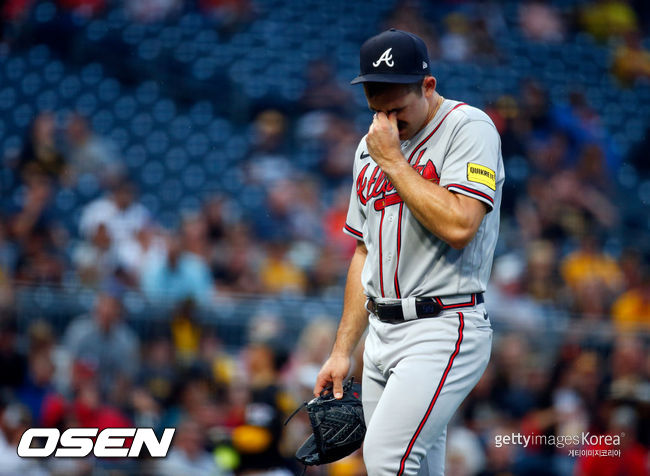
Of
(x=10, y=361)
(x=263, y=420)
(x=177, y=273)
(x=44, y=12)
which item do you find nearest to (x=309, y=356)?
(x=263, y=420)

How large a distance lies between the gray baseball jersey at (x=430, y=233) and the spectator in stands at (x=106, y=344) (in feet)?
12.0

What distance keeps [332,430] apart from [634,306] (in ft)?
13.9

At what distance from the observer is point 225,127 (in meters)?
8.63

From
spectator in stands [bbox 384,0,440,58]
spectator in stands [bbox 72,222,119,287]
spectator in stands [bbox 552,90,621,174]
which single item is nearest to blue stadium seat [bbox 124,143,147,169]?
spectator in stands [bbox 72,222,119,287]

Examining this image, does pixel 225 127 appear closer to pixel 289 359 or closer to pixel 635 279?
pixel 289 359

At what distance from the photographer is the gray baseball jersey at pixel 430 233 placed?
8.49 ft

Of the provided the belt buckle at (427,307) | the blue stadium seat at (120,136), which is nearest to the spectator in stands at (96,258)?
the blue stadium seat at (120,136)

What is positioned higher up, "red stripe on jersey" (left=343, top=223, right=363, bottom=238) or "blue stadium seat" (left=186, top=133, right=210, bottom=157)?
"red stripe on jersey" (left=343, top=223, right=363, bottom=238)

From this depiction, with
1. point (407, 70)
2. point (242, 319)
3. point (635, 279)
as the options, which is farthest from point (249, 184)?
point (407, 70)

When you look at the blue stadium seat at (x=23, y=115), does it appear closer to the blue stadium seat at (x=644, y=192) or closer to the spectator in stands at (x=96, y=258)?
the spectator in stands at (x=96, y=258)

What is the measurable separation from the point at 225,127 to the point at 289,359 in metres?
3.39

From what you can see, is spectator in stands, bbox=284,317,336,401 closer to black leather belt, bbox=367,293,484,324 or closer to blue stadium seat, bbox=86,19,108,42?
black leather belt, bbox=367,293,484,324

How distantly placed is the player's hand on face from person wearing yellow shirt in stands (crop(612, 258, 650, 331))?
13.5ft

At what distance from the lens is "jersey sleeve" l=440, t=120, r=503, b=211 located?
2541 millimetres
